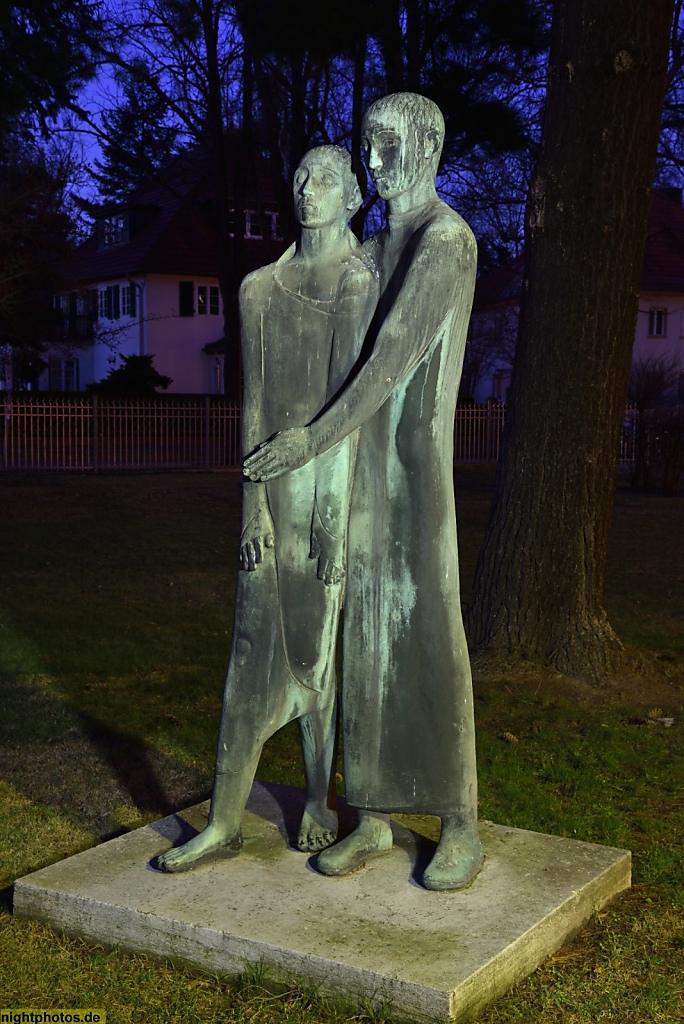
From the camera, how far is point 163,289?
44188mm

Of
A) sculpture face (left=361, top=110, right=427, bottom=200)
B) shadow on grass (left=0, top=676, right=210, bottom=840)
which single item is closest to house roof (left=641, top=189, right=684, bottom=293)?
shadow on grass (left=0, top=676, right=210, bottom=840)

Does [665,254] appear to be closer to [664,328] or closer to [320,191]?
[664,328]

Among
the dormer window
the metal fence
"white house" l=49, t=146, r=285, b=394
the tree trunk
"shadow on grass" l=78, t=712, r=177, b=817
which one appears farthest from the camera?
the dormer window

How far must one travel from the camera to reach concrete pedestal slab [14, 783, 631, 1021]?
3.43 meters

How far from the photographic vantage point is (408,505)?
12.6ft

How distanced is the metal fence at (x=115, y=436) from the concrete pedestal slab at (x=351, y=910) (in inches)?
759

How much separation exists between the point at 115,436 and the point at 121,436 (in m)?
0.18

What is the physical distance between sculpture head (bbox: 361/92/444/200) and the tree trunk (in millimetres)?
3944

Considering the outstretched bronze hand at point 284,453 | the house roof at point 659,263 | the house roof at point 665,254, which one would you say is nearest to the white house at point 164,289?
the house roof at point 659,263

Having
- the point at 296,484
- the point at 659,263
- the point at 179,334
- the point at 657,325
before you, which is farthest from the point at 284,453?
the point at 657,325

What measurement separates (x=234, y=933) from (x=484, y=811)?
6.78 ft

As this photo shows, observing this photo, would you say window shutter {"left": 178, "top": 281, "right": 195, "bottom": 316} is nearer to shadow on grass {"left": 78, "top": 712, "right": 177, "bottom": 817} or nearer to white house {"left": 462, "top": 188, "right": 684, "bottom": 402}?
white house {"left": 462, "top": 188, "right": 684, "bottom": 402}

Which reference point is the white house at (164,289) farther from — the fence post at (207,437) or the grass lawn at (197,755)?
the grass lawn at (197,755)

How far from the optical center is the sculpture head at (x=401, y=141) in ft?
12.4
